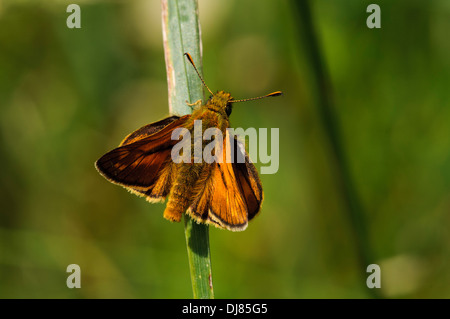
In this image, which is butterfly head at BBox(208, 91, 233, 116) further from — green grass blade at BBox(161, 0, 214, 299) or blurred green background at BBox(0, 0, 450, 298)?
blurred green background at BBox(0, 0, 450, 298)

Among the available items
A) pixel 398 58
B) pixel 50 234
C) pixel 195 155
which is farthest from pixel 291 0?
pixel 50 234

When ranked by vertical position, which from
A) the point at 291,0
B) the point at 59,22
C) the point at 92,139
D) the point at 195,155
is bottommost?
the point at 195,155

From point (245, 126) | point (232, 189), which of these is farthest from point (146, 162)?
point (245, 126)

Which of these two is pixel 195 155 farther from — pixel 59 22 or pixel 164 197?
pixel 59 22

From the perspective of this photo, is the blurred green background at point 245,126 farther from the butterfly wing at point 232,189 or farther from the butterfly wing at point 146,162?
the butterfly wing at point 146,162

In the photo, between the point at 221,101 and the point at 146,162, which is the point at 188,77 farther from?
the point at 146,162

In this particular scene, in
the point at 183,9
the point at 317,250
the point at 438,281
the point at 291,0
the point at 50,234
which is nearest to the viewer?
the point at 183,9
